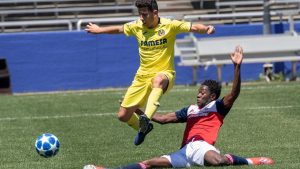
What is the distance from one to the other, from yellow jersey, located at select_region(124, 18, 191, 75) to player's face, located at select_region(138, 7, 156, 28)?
0.31 feet

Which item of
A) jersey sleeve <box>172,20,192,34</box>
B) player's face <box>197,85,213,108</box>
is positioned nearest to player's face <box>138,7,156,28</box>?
jersey sleeve <box>172,20,192,34</box>

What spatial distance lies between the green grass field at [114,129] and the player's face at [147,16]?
1657 mm

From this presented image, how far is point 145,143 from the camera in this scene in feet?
40.9

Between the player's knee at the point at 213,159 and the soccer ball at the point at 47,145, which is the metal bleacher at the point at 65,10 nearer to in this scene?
the soccer ball at the point at 47,145

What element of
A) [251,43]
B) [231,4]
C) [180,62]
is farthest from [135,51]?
[231,4]

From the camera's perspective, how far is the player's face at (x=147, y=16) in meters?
11.4

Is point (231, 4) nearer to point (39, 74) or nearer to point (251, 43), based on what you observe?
point (251, 43)

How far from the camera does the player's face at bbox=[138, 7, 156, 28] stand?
1145 cm

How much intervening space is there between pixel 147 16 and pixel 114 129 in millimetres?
3206

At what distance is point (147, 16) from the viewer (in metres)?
11.6

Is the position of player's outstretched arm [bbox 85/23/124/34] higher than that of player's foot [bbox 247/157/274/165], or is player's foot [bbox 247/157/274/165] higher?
player's outstretched arm [bbox 85/23/124/34]

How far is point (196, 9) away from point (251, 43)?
8.51 meters

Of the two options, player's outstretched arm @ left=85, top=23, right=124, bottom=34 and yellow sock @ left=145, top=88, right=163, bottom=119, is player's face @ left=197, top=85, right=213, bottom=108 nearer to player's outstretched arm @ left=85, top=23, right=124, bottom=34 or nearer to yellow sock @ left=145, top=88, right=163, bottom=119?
yellow sock @ left=145, top=88, right=163, bottom=119

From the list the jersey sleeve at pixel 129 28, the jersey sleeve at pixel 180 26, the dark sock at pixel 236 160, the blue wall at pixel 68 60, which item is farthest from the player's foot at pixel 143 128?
the blue wall at pixel 68 60
